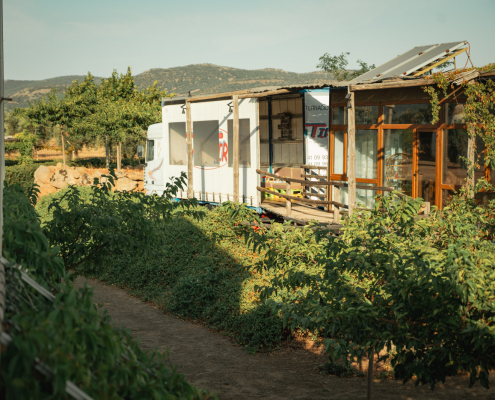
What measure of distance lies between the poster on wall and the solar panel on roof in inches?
60.8

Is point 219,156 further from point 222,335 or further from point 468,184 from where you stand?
point 468,184

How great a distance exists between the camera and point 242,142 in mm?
12938

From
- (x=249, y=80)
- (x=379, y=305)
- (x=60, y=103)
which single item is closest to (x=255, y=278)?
(x=379, y=305)

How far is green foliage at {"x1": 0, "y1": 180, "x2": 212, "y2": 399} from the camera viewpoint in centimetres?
170

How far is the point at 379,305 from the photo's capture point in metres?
3.95

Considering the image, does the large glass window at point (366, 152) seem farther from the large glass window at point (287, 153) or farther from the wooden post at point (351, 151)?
the large glass window at point (287, 153)

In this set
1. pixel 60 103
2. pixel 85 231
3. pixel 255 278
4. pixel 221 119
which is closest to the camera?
pixel 85 231

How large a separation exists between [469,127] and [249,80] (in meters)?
109

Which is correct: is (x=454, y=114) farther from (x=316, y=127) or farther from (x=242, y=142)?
(x=242, y=142)

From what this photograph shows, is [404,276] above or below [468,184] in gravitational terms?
below

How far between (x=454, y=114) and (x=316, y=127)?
13.9 feet

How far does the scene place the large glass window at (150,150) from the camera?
16.8 metres

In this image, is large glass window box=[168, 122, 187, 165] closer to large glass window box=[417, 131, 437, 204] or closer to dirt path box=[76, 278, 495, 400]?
dirt path box=[76, 278, 495, 400]

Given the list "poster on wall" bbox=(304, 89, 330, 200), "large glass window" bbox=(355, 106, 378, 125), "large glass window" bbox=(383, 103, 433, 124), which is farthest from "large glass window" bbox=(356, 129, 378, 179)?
"poster on wall" bbox=(304, 89, 330, 200)
